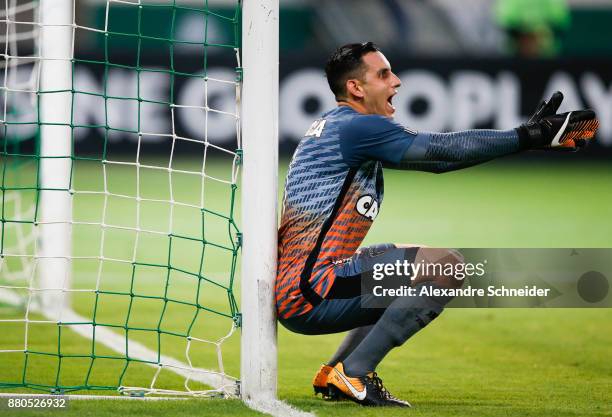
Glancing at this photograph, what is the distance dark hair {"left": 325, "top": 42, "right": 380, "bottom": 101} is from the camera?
5082mm

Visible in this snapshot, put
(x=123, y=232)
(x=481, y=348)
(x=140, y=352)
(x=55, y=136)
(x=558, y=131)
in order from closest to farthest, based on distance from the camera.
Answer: (x=558, y=131) < (x=140, y=352) < (x=481, y=348) < (x=55, y=136) < (x=123, y=232)

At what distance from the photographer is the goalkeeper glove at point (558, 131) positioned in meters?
4.76

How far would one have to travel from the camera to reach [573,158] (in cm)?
1641

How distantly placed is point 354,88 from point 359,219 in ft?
1.94

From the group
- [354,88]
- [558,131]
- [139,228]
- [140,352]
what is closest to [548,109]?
[558,131]

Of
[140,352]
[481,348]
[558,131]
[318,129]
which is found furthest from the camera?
[481,348]

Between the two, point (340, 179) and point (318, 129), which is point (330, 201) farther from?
point (318, 129)

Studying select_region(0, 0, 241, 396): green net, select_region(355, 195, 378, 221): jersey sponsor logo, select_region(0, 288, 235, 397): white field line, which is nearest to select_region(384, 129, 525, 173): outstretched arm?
select_region(355, 195, 378, 221): jersey sponsor logo

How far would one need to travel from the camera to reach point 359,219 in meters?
4.94

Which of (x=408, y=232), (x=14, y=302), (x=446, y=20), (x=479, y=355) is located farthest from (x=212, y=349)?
(x=446, y=20)

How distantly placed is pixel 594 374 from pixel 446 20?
54.9ft

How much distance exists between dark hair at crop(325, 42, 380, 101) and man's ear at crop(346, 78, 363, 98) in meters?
0.02

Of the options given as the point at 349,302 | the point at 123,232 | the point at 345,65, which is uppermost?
the point at 123,232

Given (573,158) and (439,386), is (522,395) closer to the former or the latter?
(439,386)
